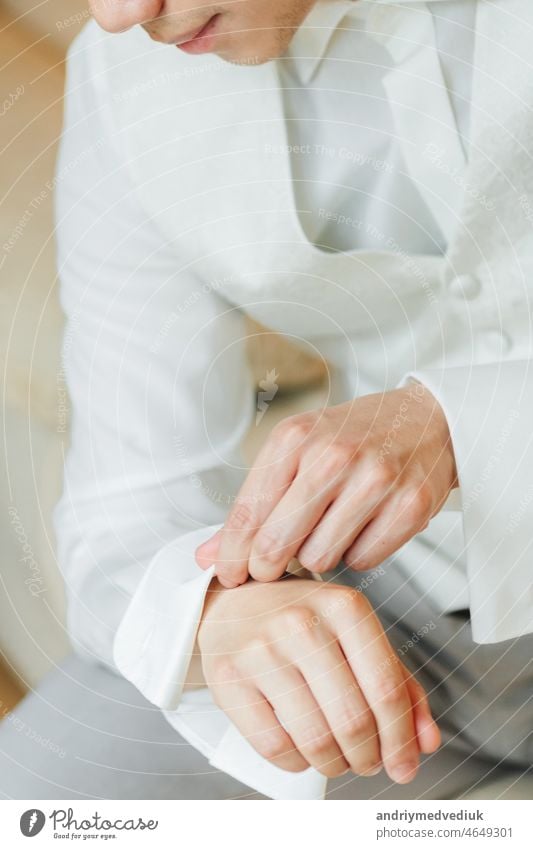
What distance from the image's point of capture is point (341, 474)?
334 mm

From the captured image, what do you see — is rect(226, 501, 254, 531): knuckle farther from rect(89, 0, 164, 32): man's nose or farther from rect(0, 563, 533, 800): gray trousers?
rect(89, 0, 164, 32): man's nose

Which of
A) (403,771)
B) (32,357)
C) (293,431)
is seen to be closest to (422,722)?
(403,771)

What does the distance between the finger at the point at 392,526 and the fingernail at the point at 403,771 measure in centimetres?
8

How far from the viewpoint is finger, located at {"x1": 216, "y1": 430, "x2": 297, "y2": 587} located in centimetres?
34

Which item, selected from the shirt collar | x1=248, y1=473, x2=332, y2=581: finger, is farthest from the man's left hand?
the shirt collar

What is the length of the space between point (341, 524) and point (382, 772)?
0.12 m

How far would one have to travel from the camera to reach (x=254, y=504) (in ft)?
1.11

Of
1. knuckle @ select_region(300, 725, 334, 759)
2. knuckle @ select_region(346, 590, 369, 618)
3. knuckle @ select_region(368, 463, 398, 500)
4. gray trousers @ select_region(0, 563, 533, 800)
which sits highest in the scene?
knuckle @ select_region(368, 463, 398, 500)

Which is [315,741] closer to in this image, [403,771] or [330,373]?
[403,771]

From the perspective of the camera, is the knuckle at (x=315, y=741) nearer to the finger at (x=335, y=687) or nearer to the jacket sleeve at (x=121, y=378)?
the finger at (x=335, y=687)

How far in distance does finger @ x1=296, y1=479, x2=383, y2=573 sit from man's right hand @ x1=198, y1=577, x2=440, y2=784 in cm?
1

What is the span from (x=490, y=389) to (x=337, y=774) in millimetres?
170

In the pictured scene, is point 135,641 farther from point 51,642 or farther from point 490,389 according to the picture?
→ point 490,389

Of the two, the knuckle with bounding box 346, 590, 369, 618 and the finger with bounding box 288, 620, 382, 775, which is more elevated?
the knuckle with bounding box 346, 590, 369, 618
